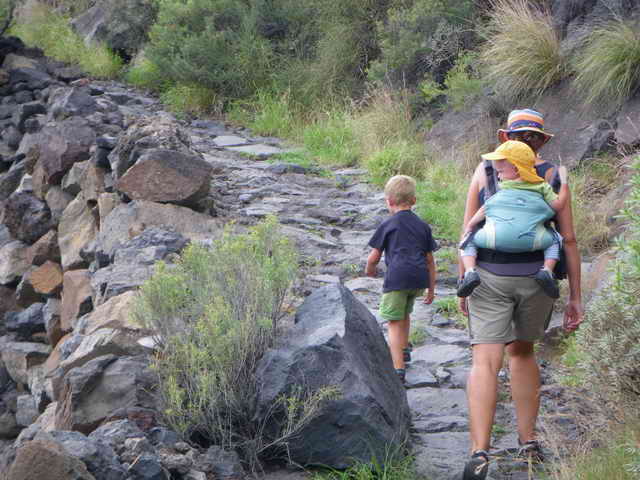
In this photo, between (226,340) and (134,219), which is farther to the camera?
(134,219)

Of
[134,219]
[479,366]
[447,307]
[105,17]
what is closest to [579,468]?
[479,366]

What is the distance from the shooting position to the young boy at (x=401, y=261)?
17.7 feet

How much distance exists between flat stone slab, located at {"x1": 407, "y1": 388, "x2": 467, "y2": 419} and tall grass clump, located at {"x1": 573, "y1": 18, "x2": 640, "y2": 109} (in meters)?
5.21

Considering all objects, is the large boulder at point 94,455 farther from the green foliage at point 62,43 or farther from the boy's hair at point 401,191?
the green foliage at point 62,43

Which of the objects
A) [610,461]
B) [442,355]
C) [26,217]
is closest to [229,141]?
[26,217]

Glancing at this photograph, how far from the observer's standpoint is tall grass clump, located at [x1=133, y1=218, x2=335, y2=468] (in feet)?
13.5

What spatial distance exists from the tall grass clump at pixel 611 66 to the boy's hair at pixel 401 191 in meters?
4.69

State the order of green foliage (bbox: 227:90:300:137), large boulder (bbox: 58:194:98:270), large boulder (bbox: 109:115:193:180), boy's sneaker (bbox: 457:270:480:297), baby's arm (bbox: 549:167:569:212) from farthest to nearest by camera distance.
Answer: green foliage (bbox: 227:90:300:137) → large boulder (bbox: 58:194:98:270) → large boulder (bbox: 109:115:193:180) → baby's arm (bbox: 549:167:569:212) → boy's sneaker (bbox: 457:270:480:297)

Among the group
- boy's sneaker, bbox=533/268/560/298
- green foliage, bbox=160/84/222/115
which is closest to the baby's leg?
boy's sneaker, bbox=533/268/560/298

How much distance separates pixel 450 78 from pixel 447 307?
6154 mm

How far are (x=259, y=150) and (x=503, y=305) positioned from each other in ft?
29.3

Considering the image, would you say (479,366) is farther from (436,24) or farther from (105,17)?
(105,17)

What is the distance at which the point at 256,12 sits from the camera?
16.2m

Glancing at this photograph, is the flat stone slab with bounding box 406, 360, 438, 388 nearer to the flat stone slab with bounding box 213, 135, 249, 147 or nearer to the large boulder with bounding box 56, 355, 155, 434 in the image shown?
the large boulder with bounding box 56, 355, 155, 434
